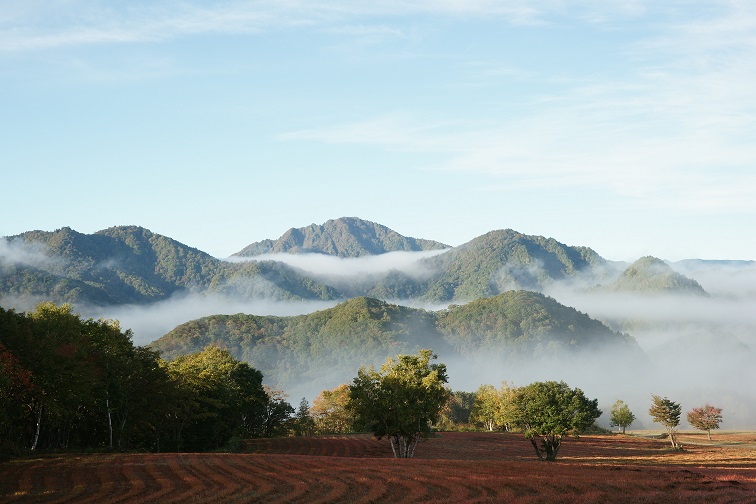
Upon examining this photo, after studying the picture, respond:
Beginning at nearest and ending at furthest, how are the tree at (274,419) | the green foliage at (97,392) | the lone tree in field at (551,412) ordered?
the green foliage at (97,392)
the lone tree in field at (551,412)
the tree at (274,419)

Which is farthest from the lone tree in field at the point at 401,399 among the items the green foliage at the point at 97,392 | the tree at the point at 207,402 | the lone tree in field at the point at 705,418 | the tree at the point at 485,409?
the lone tree in field at the point at 705,418

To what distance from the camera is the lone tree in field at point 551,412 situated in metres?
81.4

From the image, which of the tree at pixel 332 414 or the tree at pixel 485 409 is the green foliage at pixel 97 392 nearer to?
the tree at pixel 332 414

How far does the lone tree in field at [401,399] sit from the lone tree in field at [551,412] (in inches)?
570

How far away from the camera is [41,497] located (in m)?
40.2

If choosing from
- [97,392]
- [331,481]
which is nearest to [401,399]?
[331,481]

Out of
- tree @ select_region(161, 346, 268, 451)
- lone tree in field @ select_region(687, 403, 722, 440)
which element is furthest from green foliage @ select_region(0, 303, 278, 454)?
lone tree in field @ select_region(687, 403, 722, 440)

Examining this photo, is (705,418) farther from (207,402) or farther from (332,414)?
(207,402)

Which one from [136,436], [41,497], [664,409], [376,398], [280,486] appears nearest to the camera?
[41,497]

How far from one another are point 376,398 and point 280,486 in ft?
94.8

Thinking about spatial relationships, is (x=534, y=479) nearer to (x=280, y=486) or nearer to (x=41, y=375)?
(x=280, y=486)

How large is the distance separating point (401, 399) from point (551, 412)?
2117 centimetres

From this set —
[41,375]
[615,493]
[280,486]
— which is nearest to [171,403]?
[41,375]

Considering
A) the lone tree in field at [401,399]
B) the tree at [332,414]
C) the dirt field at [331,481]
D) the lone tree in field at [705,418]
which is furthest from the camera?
the tree at [332,414]
